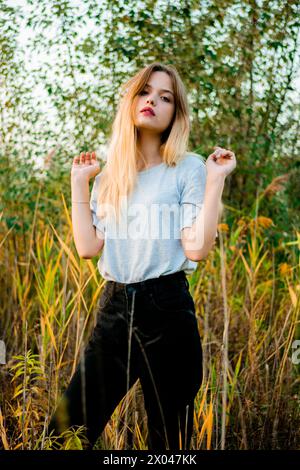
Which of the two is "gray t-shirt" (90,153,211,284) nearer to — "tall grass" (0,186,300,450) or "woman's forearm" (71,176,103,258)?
"woman's forearm" (71,176,103,258)

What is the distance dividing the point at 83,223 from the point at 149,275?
0.87 feet

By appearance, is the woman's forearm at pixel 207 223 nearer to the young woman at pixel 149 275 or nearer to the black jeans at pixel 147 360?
the young woman at pixel 149 275

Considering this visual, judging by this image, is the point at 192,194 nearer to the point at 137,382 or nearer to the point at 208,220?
Answer: the point at 208,220

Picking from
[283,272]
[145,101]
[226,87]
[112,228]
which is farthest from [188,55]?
[112,228]

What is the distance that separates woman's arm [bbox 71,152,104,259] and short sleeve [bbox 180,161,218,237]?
0.27 meters

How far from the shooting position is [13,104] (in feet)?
11.0

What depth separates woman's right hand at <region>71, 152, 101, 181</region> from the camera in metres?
1.81

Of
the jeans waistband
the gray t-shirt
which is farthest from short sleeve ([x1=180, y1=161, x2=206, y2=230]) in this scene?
the jeans waistband

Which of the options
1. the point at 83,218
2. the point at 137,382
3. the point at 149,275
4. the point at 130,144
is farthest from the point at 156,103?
the point at 137,382

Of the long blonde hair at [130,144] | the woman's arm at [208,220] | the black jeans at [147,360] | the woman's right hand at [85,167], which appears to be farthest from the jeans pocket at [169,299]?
the woman's right hand at [85,167]

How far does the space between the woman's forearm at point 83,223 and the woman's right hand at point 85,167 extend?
16 mm

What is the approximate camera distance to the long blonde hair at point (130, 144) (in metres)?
1.76
